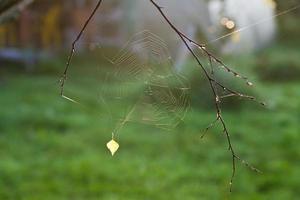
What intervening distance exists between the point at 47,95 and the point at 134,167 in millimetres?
2389

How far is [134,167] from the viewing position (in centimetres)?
437

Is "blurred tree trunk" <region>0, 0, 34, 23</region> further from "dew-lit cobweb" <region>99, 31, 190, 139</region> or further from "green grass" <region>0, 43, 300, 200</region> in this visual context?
"green grass" <region>0, 43, 300, 200</region>

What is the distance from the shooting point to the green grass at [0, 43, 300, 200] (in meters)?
3.95

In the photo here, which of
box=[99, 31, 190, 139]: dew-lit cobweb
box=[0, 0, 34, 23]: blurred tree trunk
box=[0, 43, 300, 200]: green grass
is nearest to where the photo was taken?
box=[0, 0, 34, 23]: blurred tree trunk

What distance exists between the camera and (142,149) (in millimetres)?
4840

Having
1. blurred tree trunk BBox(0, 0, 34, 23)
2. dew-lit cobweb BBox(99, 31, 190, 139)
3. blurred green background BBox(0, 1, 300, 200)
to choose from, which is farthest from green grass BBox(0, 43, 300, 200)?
blurred tree trunk BBox(0, 0, 34, 23)

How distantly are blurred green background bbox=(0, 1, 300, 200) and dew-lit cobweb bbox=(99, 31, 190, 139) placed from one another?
0.29 metres

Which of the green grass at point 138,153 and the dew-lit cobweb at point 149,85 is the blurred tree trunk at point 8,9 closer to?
the dew-lit cobweb at point 149,85

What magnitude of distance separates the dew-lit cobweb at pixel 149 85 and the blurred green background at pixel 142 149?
29 cm

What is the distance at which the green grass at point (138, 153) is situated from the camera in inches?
156

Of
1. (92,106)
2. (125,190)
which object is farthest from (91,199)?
(92,106)

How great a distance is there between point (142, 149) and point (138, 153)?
12 cm

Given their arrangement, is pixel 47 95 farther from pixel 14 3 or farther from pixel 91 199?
pixel 14 3

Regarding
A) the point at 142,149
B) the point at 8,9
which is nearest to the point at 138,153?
the point at 142,149
